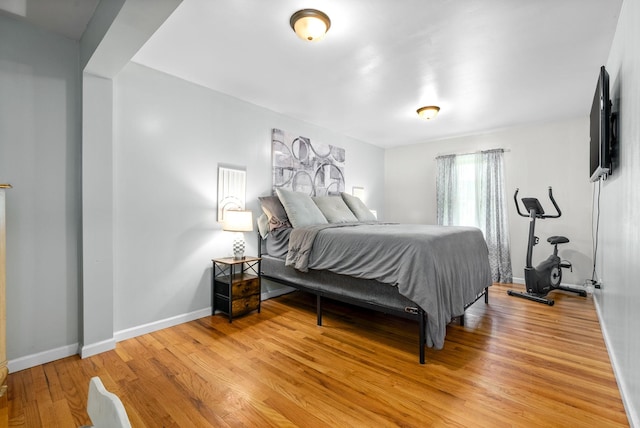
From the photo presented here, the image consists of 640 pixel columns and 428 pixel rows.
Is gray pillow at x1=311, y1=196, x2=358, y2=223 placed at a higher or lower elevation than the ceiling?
lower

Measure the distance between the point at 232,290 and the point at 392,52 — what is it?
262 cm

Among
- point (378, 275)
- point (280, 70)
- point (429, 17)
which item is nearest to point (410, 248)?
point (378, 275)

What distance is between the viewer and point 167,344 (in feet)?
8.11

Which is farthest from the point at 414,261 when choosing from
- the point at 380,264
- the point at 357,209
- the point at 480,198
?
the point at 480,198

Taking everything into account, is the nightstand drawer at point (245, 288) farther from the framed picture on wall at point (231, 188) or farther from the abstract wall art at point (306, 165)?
the abstract wall art at point (306, 165)

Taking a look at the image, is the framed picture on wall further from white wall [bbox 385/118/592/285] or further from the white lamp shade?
white wall [bbox 385/118/592/285]

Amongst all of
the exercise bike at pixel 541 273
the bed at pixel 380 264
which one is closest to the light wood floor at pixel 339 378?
the bed at pixel 380 264

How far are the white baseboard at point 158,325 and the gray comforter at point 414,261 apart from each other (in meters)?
1.05

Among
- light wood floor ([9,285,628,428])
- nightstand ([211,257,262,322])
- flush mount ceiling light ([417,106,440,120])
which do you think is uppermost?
flush mount ceiling light ([417,106,440,120])

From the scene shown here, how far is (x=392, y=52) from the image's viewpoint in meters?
2.42

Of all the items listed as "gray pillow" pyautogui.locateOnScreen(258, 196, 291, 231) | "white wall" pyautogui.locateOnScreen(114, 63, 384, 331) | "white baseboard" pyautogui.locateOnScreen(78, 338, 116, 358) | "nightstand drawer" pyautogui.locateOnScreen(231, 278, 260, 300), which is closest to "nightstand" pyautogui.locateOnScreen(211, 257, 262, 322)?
"nightstand drawer" pyautogui.locateOnScreen(231, 278, 260, 300)

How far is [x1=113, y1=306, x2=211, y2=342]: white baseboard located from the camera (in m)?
2.55

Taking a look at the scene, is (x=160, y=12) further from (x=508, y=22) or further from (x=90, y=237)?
(x=508, y=22)

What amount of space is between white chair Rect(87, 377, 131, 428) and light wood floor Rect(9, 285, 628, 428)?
1120mm
